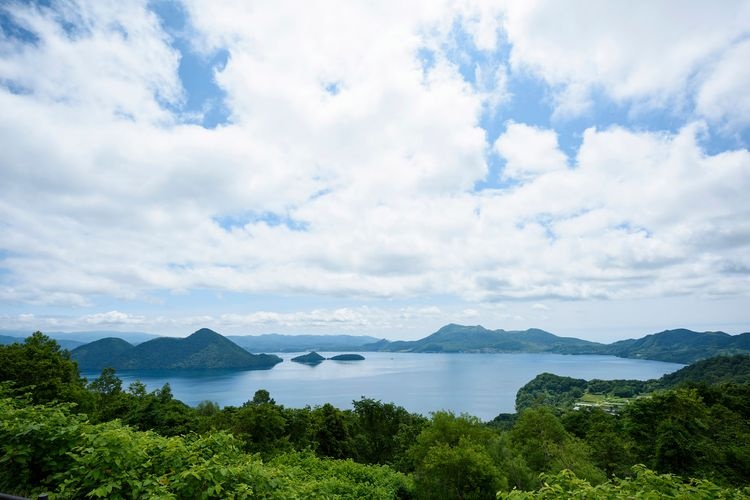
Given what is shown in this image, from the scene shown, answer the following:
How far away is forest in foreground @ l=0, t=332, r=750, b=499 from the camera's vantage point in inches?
192

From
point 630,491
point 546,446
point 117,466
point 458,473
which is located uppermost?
point 117,466

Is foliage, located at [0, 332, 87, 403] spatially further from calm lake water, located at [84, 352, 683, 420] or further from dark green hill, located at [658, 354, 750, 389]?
dark green hill, located at [658, 354, 750, 389]

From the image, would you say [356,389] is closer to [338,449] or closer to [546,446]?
[338,449]

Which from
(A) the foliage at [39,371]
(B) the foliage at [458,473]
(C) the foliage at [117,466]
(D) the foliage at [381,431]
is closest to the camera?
(C) the foliage at [117,466]

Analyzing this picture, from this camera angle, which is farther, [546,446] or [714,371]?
[714,371]

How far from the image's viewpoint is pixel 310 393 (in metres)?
131

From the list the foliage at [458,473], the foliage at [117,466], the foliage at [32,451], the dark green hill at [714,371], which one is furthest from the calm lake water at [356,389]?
the foliage at [32,451]

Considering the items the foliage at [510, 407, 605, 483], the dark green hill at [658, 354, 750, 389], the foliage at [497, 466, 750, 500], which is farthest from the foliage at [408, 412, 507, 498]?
the dark green hill at [658, 354, 750, 389]

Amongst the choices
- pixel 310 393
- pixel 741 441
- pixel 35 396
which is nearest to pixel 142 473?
pixel 35 396

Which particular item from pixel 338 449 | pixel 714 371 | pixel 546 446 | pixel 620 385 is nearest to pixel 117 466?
pixel 546 446

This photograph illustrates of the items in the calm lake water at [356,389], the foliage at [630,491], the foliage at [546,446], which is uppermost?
the foliage at [630,491]

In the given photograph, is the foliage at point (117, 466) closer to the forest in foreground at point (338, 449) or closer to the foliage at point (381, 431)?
the forest in foreground at point (338, 449)

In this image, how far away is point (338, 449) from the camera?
128 ft

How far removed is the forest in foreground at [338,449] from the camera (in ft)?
16.0
